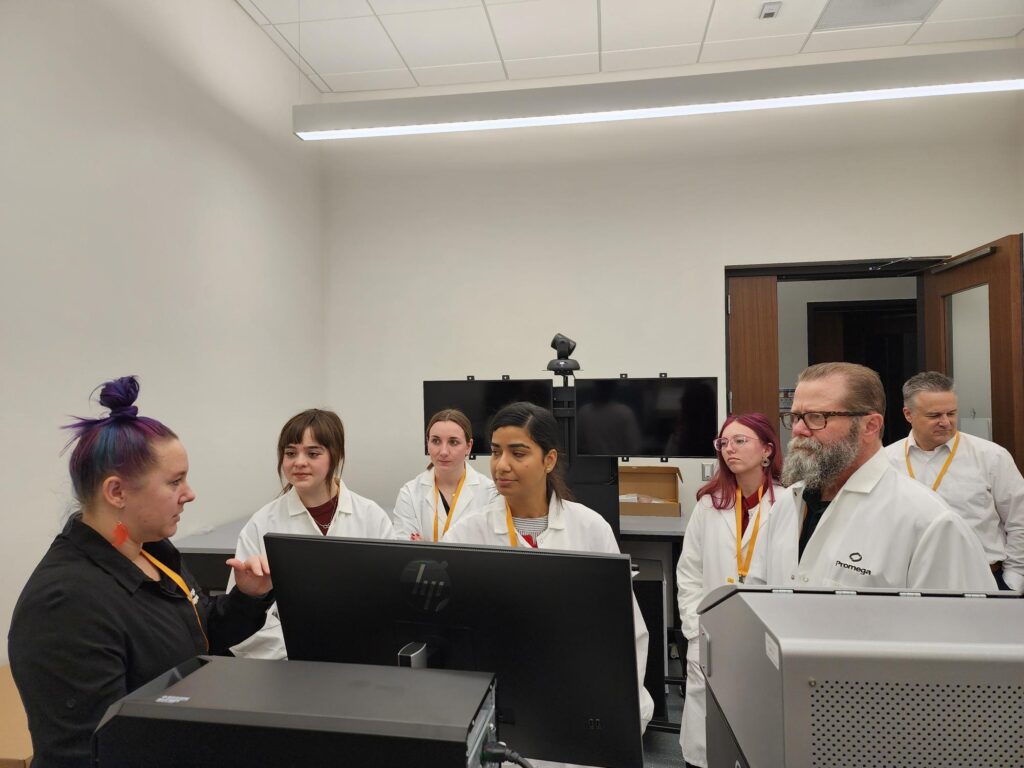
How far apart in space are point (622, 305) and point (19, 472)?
10.5 ft

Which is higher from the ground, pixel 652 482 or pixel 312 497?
pixel 312 497

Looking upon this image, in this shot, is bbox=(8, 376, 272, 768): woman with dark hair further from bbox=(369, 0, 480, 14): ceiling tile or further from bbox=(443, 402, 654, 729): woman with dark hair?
bbox=(369, 0, 480, 14): ceiling tile

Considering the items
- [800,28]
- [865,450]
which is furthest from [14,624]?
[800,28]

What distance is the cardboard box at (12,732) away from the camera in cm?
151

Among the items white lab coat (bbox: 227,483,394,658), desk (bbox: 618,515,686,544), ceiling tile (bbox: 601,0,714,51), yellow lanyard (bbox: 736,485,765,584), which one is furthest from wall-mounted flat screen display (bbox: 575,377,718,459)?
ceiling tile (bbox: 601,0,714,51)

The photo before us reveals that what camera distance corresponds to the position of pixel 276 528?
2.07 metres

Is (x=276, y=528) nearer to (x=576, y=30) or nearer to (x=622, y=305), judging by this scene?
(x=622, y=305)

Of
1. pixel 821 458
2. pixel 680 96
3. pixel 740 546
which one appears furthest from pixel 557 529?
pixel 680 96

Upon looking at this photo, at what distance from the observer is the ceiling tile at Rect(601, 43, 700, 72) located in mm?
3678

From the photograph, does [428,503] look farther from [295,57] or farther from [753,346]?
Answer: [295,57]

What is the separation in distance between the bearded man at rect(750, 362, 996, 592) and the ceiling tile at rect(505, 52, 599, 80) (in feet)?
9.69

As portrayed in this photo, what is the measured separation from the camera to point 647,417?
3102 mm

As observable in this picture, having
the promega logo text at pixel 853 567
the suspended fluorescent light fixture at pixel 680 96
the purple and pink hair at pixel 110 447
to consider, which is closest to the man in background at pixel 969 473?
the suspended fluorescent light fixture at pixel 680 96

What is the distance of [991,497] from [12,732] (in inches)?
144
